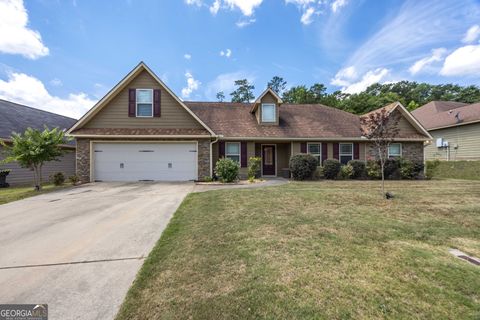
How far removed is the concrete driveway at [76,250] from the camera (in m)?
2.65

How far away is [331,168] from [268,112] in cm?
536

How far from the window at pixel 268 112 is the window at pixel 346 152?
4822 millimetres

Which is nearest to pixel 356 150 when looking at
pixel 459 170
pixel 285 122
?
pixel 285 122

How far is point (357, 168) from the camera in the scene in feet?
45.6

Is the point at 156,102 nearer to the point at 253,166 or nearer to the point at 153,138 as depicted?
the point at 153,138

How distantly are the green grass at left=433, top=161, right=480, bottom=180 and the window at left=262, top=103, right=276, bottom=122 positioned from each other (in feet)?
43.4

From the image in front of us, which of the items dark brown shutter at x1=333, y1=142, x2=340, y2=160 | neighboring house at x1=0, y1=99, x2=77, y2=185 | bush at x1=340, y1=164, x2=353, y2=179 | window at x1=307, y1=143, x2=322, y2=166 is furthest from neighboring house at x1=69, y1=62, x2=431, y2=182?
neighboring house at x1=0, y1=99, x2=77, y2=185

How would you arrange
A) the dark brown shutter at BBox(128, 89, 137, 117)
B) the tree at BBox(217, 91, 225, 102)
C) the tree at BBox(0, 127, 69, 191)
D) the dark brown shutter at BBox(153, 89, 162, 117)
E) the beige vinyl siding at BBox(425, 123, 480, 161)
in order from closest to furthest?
the tree at BBox(0, 127, 69, 191) → the dark brown shutter at BBox(128, 89, 137, 117) → the dark brown shutter at BBox(153, 89, 162, 117) → the beige vinyl siding at BBox(425, 123, 480, 161) → the tree at BBox(217, 91, 225, 102)

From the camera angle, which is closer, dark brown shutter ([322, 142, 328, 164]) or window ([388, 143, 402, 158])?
dark brown shutter ([322, 142, 328, 164])

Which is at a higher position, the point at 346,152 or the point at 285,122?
the point at 285,122

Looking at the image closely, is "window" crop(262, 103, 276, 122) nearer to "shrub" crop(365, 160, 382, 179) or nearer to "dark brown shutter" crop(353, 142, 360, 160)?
"dark brown shutter" crop(353, 142, 360, 160)

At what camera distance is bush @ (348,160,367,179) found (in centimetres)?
1388

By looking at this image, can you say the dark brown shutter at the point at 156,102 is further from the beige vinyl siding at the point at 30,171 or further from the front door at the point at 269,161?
the front door at the point at 269,161

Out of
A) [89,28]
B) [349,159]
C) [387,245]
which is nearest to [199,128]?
[89,28]
